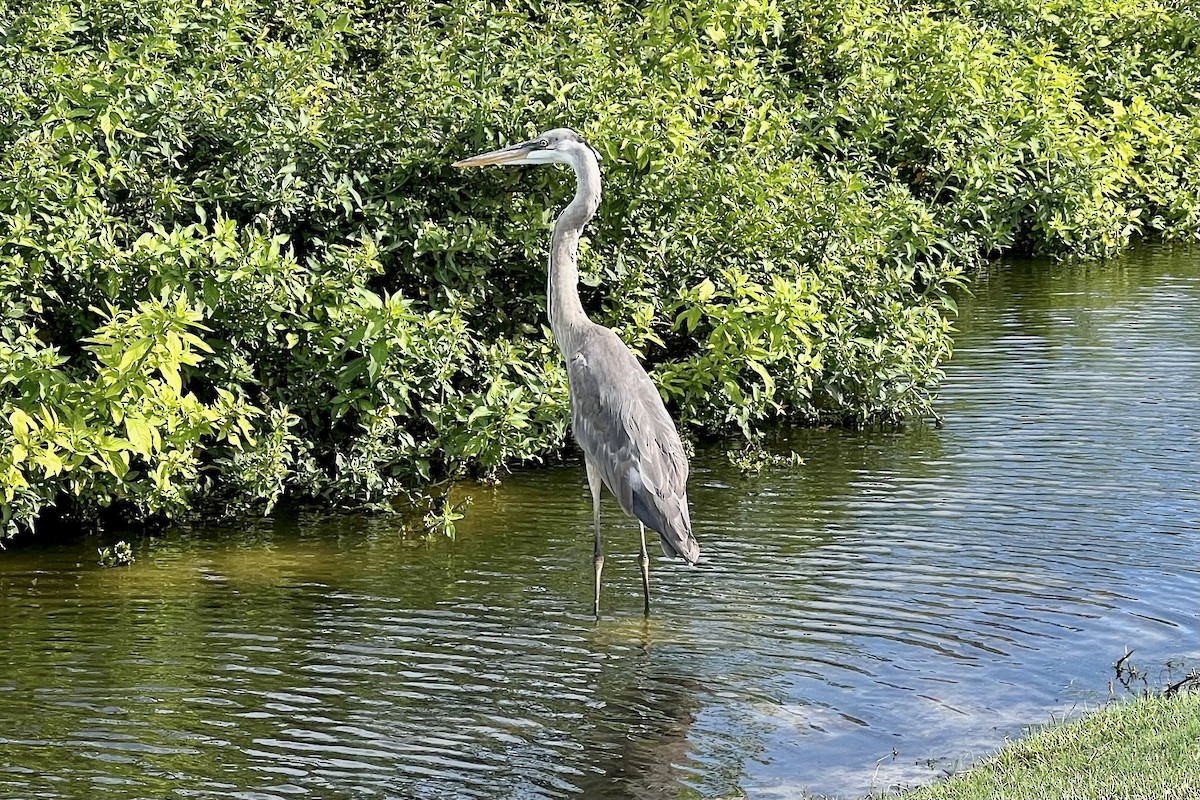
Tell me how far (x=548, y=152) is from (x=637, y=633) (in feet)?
8.47

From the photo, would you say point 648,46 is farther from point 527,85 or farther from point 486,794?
point 486,794

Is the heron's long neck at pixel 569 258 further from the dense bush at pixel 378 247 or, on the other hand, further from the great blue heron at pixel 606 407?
the dense bush at pixel 378 247

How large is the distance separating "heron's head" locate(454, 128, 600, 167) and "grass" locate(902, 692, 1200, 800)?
3.79 metres

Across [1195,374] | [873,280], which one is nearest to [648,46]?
[873,280]

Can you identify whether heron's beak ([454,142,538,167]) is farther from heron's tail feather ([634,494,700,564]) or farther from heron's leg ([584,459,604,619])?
heron's tail feather ([634,494,700,564])

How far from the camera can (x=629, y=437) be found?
7184 mm

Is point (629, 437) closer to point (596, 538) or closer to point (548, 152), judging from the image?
point (596, 538)

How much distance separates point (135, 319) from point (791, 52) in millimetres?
7847

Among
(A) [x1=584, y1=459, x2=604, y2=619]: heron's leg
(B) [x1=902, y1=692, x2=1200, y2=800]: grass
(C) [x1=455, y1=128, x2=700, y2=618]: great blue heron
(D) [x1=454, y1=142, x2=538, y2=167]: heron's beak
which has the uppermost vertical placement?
(D) [x1=454, y1=142, x2=538, y2=167]: heron's beak

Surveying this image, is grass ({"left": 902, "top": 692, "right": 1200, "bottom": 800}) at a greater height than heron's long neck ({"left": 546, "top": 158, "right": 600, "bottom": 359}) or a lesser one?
lesser

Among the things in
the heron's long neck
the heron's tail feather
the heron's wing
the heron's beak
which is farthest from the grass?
the heron's beak

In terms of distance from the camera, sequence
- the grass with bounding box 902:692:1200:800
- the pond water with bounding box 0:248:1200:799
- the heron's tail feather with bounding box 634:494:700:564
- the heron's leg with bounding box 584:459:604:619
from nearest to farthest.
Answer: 1. the grass with bounding box 902:692:1200:800
2. the pond water with bounding box 0:248:1200:799
3. the heron's tail feather with bounding box 634:494:700:564
4. the heron's leg with bounding box 584:459:604:619

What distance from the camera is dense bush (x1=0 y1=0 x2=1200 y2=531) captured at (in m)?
7.79

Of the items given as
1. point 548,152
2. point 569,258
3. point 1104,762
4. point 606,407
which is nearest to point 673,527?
point 606,407
